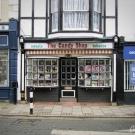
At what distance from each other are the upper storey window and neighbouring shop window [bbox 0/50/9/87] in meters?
3.14

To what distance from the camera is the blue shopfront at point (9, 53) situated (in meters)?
11.8

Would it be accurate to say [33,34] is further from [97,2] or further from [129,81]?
[129,81]

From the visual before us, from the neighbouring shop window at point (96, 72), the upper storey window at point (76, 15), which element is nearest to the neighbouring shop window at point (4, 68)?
the upper storey window at point (76, 15)

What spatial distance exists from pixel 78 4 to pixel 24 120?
6541 mm

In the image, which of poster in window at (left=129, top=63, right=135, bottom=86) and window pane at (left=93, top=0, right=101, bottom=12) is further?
poster in window at (left=129, top=63, right=135, bottom=86)

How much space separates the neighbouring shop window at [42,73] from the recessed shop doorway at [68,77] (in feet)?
1.39

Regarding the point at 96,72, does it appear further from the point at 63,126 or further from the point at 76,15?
the point at 63,126

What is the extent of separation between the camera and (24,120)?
8.70m

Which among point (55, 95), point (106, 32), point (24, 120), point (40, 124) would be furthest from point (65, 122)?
point (106, 32)

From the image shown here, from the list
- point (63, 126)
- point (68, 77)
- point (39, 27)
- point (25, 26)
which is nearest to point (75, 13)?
point (39, 27)

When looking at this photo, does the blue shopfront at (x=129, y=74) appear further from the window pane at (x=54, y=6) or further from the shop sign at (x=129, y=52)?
the window pane at (x=54, y=6)

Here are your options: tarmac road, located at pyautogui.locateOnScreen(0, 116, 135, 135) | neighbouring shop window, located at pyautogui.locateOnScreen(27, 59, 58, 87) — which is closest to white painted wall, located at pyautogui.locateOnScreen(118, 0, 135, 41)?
neighbouring shop window, located at pyautogui.locateOnScreen(27, 59, 58, 87)

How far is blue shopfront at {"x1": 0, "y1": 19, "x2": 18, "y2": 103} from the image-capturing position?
38.6 ft

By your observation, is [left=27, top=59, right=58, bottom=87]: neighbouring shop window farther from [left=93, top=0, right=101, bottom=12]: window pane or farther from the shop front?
[left=93, top=0, right=101, bottom=12]: window pane
